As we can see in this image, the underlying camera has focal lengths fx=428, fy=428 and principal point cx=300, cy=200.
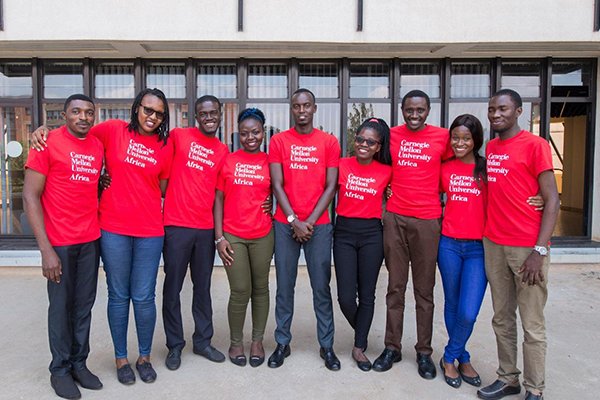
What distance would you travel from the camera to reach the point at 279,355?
3.47 meters

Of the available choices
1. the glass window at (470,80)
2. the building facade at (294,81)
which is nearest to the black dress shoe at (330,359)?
the building facade at (294,81)

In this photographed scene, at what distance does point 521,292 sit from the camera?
2932 mm

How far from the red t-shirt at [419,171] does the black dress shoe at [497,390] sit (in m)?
1.27

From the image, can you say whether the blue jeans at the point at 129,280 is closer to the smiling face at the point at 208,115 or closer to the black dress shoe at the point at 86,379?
the black dress shoe at the point at 86,379

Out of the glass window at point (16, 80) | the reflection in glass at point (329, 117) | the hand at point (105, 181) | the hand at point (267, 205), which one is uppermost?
the glass window at point (16, 80)

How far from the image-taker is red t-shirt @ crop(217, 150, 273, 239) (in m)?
3.37

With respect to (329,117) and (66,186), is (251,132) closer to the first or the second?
(66,186)

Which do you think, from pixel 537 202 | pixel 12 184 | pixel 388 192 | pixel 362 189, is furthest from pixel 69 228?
pixel 12 184

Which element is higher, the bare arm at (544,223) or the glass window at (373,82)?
the glass window at (373,82)

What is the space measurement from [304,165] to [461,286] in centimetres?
149

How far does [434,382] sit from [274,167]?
6.69 feet

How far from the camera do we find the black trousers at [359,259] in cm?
334

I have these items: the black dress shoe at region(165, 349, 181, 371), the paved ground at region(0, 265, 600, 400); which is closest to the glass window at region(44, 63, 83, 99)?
the paved ground at region(0, 265, 600, 400)

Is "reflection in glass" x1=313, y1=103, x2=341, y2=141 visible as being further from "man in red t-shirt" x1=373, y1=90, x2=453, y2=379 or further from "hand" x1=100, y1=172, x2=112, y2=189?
"hand" x1=100, y1=172, x2=112, y2=189
